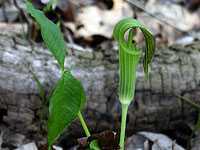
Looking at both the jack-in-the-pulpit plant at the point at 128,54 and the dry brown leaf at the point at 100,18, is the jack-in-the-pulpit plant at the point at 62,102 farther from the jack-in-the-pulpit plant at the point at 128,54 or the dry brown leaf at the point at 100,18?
the dry brown leaf at the point at 100,18

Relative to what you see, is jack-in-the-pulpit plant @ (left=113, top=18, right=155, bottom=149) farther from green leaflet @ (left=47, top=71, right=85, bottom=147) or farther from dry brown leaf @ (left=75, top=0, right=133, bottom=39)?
dry brown leaf @ (left=75, top=0, right=133, bottom=39)

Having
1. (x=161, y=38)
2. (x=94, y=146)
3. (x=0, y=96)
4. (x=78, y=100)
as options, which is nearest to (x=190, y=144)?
(x=94, y=146)

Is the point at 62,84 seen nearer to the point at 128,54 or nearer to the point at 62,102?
the point at 62,102

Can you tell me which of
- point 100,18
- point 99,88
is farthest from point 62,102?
point 100,18

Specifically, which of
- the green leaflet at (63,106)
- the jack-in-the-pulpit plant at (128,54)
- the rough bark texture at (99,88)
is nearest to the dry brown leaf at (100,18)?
the rough bark texture at (99,88)

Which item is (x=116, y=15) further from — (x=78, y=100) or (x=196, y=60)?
(x=78, y=100)

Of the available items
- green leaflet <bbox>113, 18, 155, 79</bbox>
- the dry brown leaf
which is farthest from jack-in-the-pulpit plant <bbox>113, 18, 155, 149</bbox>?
the dry brown leaf
